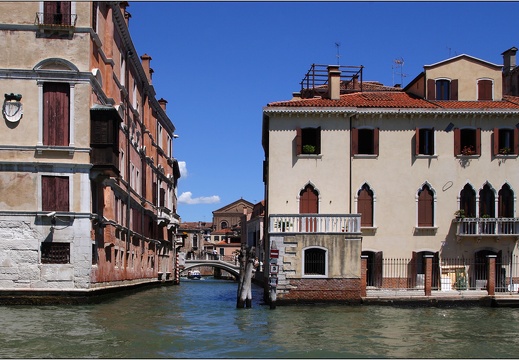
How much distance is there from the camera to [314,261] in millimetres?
26031

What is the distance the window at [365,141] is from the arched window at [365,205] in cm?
124

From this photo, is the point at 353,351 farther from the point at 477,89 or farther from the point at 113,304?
the point at 477,89

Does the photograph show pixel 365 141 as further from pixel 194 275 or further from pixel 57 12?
pixel 194 275

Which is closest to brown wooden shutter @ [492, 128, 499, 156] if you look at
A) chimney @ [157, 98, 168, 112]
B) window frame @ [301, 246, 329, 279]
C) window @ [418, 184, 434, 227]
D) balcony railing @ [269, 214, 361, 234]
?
window @ [418, 184, 434, 227]

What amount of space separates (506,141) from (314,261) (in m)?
8.67

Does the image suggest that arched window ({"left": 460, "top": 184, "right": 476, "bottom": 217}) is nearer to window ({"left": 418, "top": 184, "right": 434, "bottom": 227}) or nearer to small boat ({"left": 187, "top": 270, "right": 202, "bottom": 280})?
window ({"left": 418, "top": 184, "right": 434, "bottom": 227})

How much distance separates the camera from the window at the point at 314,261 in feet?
85.3

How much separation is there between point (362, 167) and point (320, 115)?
7.81 ft

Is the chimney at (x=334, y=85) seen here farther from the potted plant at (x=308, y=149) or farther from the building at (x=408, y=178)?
the potted plant at (x=308, y=149)

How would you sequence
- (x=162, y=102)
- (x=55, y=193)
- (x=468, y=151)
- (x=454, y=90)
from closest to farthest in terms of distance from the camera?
(x=55, y=193)
(x=468, y=151)
(x=454, y=90)
(x=162, y=102)

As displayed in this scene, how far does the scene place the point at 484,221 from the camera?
27969 millimetres

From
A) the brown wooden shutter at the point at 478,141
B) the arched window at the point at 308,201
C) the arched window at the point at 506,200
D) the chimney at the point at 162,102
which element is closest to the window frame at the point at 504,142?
the brown wooden shutter at the point at 478,141

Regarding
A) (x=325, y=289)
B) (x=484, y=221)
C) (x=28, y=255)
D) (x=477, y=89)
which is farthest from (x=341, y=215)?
(x=28, y=255)

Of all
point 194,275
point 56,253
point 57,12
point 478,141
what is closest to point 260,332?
point 56,253
